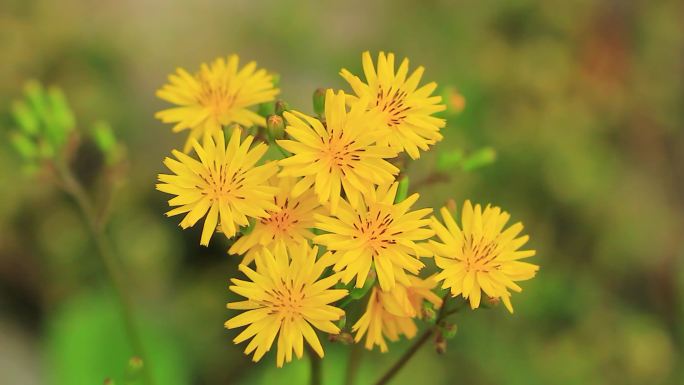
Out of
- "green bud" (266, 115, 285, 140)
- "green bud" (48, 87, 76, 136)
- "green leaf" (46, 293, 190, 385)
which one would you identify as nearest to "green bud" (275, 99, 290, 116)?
"green bud" (266, 115, 285, 140)

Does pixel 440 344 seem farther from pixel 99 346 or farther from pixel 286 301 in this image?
pixel 99 346

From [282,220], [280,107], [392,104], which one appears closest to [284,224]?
[282,220]

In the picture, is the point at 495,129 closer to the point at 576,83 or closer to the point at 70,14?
the point at 576,83

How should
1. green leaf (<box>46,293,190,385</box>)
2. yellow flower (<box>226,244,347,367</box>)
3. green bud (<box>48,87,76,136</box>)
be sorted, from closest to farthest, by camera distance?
yellow flower (<box>226,244,347,367</box>)
green bud (<box>48,87,76,136</box>)
green leaf (<box>46,293,190,385</box>)

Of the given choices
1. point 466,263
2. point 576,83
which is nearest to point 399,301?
point 466,263

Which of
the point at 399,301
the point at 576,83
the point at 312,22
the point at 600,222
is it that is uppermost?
the point at 576,83

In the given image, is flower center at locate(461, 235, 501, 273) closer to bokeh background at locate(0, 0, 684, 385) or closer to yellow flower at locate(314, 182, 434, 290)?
yellow flower at locate(314, 182, 434, 290)
